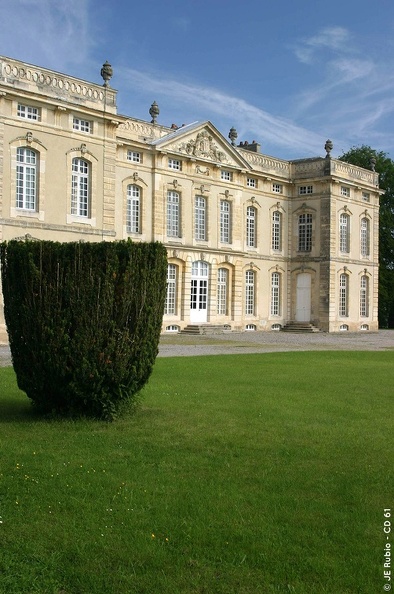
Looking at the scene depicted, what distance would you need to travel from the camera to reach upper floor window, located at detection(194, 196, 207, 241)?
28.7m

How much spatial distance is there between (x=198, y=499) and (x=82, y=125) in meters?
19.3

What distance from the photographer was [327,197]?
1297 inches

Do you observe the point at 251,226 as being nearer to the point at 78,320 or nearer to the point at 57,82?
the point at 57,82

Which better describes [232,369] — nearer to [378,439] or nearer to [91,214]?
[378,439]

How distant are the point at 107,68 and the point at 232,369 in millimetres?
14104

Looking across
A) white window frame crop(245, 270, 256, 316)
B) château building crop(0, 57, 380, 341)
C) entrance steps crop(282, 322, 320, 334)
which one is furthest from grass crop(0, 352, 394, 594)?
entrance steps crop(282, 322, 320, 334)

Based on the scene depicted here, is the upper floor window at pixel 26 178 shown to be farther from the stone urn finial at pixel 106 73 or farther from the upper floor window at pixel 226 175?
the upper floor window at pixel 226 175

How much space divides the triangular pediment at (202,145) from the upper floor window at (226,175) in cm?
38

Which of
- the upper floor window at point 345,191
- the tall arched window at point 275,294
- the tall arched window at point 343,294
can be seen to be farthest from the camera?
the tall arched window at point 343,294

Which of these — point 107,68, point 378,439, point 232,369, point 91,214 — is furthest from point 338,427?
point 107,68

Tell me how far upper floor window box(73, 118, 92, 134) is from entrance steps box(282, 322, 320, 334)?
50.4 feet

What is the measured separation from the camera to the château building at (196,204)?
20.9 meters

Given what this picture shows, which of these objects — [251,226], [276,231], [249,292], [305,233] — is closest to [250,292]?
[249,292]

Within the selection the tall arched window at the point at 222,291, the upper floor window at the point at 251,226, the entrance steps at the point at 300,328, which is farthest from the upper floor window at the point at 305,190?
the tall arched window at the point at 222,291
